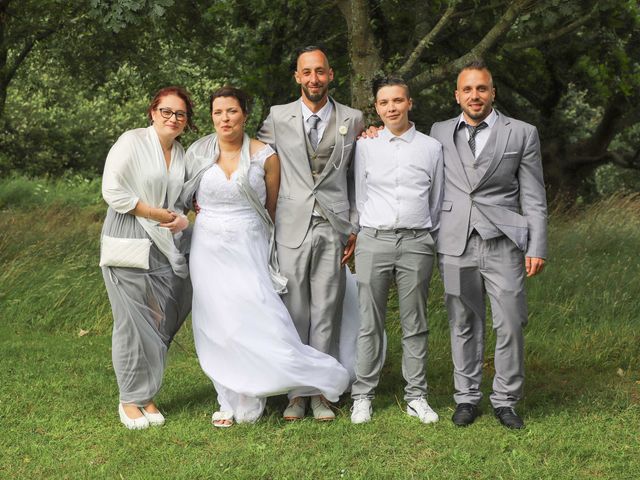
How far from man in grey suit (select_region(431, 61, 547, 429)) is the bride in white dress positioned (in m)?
0.98

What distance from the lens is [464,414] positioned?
5.54 metres

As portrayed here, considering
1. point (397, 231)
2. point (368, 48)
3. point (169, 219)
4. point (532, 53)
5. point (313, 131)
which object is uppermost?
point (368, 48)

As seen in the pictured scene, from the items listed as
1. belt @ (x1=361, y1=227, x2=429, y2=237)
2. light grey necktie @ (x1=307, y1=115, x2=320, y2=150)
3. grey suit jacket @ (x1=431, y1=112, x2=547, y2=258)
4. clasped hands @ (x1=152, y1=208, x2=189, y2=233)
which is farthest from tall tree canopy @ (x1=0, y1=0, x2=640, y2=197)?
belt @ (x1=361, y1=227, x2=429, y2=237)

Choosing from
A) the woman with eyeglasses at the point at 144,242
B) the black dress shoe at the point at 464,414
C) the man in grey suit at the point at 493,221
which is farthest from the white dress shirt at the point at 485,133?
the woman with eyeglasses at the point at 144,242

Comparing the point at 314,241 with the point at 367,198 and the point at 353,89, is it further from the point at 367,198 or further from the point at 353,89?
the point at 353,89

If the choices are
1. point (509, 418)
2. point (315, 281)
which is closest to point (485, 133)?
point (315, 281)

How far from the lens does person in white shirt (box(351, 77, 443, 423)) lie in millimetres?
5461

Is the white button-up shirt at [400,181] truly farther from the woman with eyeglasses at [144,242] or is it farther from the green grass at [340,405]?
the green grass at [340,405]

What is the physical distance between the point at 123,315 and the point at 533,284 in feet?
14.6

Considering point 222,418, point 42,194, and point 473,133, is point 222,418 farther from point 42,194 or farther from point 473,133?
point 42,194

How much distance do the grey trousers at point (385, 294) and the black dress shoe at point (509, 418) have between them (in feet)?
1.61

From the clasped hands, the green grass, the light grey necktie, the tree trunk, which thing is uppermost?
the tree trunk

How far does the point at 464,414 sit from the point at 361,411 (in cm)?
64

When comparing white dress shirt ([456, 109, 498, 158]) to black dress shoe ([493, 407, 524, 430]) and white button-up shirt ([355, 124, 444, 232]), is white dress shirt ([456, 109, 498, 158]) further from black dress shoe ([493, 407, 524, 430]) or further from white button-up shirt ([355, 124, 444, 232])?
black dress shoe ([493, 407, 524, 430])
